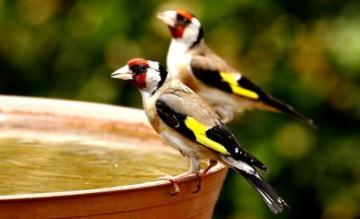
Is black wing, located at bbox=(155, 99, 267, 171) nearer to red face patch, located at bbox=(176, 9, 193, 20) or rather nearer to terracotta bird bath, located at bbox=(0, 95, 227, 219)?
terracotta bird bath, located at bbox=(0, 95, 227, 219)

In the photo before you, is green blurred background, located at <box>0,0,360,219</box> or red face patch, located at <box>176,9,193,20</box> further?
green blurred background, located at <box>0,0,360,219</box>

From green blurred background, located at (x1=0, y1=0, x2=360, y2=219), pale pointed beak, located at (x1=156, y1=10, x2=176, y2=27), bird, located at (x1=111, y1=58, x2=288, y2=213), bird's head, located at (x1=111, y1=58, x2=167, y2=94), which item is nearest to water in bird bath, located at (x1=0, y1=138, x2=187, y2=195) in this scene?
bird, located at (x1=111, y1=58, x2=288, y2=213)

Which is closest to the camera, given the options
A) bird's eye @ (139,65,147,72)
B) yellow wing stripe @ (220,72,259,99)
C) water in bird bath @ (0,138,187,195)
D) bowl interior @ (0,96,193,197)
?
water in bird bath @ (0,138,187,195)

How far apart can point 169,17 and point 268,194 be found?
2237 millimetres

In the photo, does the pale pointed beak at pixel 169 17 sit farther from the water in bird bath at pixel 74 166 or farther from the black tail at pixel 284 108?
the water in bird bath at pixel 74 166

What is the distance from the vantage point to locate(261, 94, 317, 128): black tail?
529cm

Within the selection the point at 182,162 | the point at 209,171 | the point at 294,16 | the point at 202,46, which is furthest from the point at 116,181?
the point at 294,16

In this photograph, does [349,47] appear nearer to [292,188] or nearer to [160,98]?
[292,188]

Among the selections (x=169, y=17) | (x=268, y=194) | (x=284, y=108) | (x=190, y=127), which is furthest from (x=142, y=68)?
(x=169, y=17)

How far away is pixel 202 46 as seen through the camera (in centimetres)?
569

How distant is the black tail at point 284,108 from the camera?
529cm

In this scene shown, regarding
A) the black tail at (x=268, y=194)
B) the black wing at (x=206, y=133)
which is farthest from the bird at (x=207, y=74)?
the black tail at (x=268, y=194)

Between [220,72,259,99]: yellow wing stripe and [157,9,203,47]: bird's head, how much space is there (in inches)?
11.3

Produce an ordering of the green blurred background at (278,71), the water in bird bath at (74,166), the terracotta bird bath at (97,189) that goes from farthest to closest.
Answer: the green blurred background at (278,71) → the water in bird bath at (74,166) → the terracotta bird bath at (97,189)
